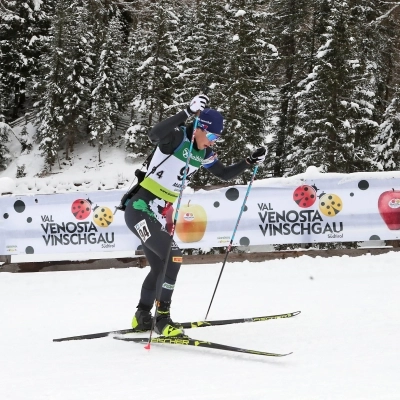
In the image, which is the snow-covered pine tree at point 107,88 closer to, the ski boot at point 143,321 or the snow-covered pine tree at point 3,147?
the snow-covered pine tree at point 3,147

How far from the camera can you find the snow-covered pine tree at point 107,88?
123 feet

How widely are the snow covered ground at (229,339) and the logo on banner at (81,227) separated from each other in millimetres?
1056

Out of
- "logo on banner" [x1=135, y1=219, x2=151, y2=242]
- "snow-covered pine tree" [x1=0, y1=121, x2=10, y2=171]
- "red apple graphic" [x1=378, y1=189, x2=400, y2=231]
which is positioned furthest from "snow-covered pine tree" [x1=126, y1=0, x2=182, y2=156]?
"logo on banner" [x1=135, y1=219, x2=151, y2=242]

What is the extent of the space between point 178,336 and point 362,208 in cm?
573

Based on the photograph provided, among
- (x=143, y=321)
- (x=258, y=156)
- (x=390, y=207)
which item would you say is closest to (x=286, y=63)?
(x=390, y=207)

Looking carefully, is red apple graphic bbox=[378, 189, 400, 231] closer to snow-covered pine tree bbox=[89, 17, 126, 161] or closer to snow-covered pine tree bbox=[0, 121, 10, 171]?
snow-covered pine tree bbox=[89, 17, 126, 161]

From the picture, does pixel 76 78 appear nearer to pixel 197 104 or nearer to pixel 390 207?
pixel 390 207

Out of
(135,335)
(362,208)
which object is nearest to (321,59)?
(362,208)

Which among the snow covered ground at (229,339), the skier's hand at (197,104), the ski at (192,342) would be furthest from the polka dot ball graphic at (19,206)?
the skier's hand at (197,104)

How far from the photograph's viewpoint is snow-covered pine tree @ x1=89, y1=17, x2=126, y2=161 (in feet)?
123

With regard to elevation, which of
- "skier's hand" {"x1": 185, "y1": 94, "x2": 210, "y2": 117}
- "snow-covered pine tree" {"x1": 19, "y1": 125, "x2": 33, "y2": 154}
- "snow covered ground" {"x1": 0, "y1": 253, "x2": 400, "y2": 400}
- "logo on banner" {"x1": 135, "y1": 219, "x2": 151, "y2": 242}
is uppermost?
"skier's hand" {"x1": 185, "y1": 94, "x2": 210, "y2": 117}

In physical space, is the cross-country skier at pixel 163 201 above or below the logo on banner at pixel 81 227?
above

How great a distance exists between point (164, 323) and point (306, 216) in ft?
17.1

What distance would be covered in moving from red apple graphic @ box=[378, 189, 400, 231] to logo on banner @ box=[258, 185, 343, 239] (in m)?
0.73
